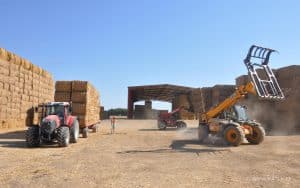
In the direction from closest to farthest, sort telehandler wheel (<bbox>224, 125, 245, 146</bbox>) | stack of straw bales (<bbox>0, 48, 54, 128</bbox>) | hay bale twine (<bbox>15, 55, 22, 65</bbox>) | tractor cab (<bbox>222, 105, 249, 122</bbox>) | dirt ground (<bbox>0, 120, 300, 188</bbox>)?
dirt ground (<bbox>0, 120, 300, 188</bbox>)
telehandler wheel (<bbox>224, 125, 245, 146</bbox>)
tractor cab (<bbox>222, 105, 249, 122</bbox>)
stack of straw bales (<bbox>0, 48, 54, 128</bbox>)
hay bale twine (<bbox>15, 55, 22, 65</bbox>)

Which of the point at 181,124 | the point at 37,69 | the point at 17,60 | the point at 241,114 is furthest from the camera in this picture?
the point at 181,124

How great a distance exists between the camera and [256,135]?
17.9 m

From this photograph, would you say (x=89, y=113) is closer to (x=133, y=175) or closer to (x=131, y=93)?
(x=133, y=175)

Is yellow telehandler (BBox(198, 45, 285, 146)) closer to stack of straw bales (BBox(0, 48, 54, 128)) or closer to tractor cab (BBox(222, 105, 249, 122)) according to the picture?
tractor cab (BBox(222, 105, 249, 122))

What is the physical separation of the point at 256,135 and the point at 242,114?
1209 millimetres

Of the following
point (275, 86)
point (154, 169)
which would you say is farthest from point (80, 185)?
point (275, 86)

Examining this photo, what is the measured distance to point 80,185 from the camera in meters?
8.02

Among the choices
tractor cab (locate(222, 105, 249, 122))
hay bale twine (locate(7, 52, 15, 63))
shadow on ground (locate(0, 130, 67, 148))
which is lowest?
shadow on ground (locate(0, 130, 67, 148))

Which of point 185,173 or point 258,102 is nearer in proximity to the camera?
point 185,173

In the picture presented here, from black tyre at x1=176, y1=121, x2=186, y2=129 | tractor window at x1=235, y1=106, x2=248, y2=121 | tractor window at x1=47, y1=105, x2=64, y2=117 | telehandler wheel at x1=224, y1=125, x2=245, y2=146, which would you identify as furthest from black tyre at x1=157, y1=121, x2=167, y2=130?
tractor window at x1=47, y1=105, x2=64, y2=117

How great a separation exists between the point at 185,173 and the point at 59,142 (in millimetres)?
7792

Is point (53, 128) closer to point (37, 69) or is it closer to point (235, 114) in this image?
point (235, 114)

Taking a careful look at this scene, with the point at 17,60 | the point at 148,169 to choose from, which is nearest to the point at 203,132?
the point at 148,169

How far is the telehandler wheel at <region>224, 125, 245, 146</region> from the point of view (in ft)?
54.7
